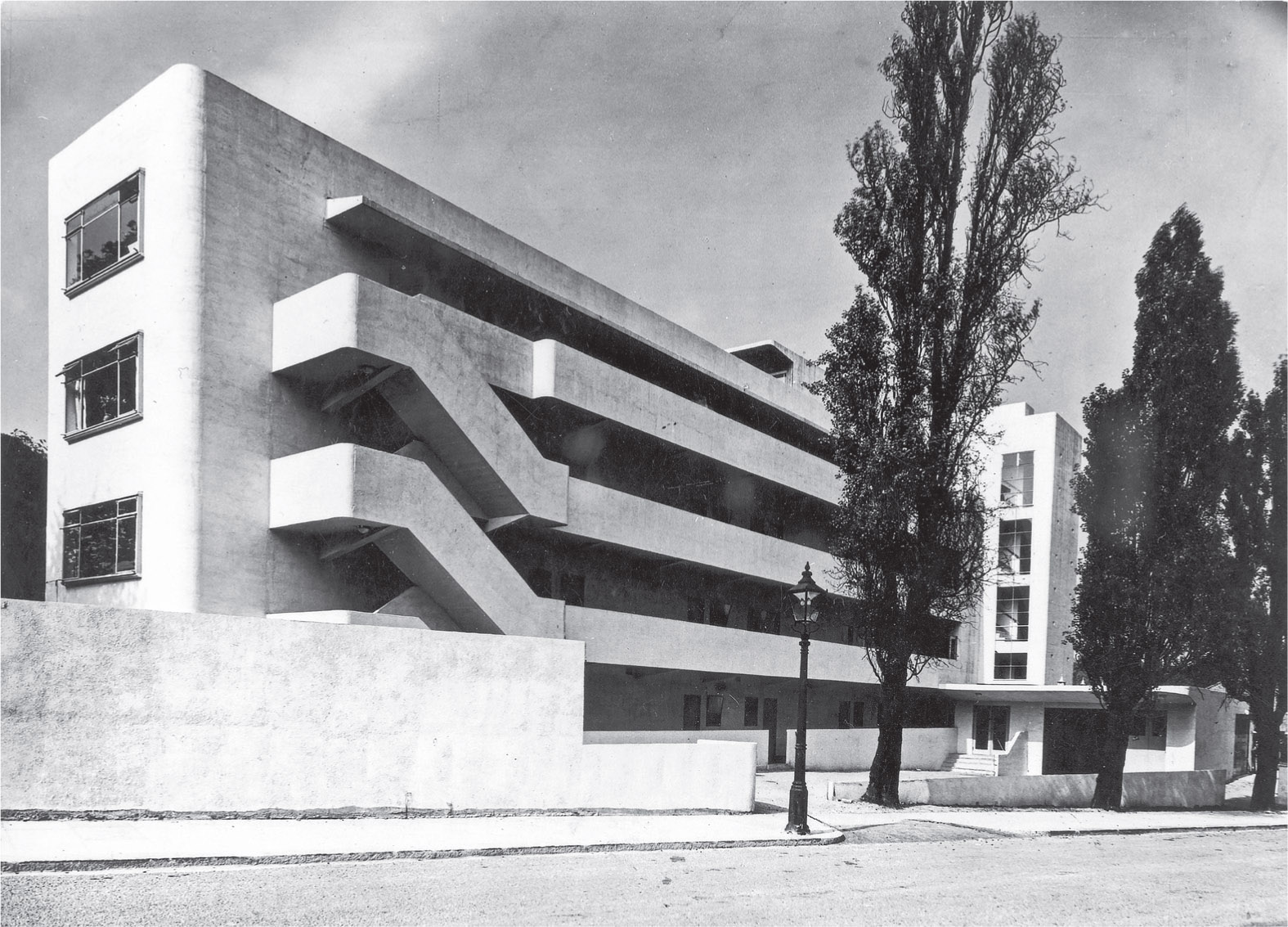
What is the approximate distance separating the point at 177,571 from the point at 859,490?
40.7 ft

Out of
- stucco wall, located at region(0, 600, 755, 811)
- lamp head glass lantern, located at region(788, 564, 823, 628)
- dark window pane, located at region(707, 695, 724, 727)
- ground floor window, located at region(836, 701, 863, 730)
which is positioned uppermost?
lamp head glass lantern, located at region(788, 564, 823, 628)

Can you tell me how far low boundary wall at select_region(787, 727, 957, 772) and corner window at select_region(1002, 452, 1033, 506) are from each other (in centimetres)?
1169

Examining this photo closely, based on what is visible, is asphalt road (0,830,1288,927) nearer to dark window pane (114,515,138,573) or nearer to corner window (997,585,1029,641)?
dark window pane (114,515,138,573)

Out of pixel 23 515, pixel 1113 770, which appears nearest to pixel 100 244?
pixel 23 515

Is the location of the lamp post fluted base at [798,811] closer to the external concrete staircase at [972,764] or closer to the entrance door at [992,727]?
the external concrete staircase at [972,764]

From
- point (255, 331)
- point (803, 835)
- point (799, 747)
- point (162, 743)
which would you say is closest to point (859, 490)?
point (799, 747)

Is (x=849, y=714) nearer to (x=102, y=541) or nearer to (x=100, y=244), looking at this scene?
(x=102, y=541)

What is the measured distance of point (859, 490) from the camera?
19.8 metres

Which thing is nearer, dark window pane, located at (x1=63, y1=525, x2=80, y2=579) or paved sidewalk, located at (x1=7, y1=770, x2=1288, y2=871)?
paved sidewalk, located at (x1=7, y1=770, x2=1288, y2=871)

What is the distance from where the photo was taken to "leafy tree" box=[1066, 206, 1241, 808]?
23328 mm

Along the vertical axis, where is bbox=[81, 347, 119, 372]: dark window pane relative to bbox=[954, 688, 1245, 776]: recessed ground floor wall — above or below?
above

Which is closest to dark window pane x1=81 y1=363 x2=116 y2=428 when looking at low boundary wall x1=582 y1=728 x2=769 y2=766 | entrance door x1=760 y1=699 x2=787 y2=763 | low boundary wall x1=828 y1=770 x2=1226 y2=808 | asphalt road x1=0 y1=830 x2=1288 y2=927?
low boundary wall x1=582 y1=728 x2=769 y2=766

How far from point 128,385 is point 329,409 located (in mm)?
3431

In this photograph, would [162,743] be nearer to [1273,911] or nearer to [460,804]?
[460,804]
